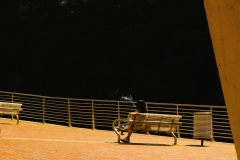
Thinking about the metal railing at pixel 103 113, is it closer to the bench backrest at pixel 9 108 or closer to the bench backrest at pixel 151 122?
the bench backrest at pixel 9 108

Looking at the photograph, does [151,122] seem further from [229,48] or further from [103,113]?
[229,48]

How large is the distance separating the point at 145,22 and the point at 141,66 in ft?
10.9

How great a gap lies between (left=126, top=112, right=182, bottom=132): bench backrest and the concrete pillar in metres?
9.35

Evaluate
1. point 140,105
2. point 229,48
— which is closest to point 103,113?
point 140,105

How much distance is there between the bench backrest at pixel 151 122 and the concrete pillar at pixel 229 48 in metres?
9.35

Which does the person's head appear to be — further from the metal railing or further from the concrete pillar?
the concrete pillar

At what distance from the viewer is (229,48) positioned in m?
3.02

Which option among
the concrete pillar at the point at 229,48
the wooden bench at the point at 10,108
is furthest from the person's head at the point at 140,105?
the concrete pillar at the point at 229,48

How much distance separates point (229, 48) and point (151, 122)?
960 centimetres

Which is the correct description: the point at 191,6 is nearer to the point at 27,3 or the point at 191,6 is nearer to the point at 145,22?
the point at 145,22

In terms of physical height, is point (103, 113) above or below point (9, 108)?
below

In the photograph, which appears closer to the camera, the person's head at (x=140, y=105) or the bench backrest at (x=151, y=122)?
the bench backrest at (x=151, y=122)

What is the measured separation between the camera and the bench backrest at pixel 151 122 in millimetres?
12500

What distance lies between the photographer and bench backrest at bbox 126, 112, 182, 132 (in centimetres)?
1250
